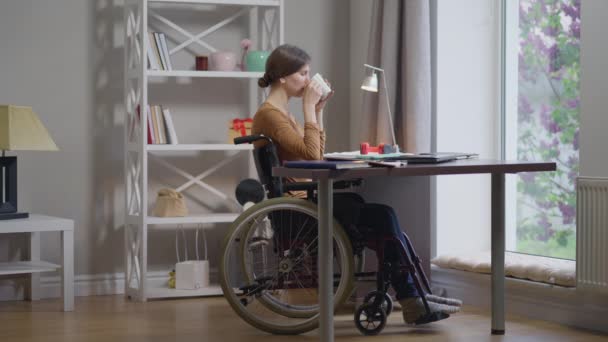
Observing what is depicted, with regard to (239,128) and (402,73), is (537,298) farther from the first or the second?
(239,128)

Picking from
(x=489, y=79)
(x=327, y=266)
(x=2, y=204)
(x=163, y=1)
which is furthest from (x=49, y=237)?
(x=489, y=79)

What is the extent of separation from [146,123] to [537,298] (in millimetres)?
1955

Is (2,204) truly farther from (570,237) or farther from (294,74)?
(570,237)

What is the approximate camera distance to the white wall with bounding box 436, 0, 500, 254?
4.44 meters

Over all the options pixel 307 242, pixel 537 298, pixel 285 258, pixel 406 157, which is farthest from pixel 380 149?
pixel 537 298

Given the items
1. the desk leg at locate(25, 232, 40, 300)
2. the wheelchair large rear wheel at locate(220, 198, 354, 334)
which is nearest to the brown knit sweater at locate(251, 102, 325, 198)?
the wheelchair large rear wheel at locate(220, 198, 354, 334)

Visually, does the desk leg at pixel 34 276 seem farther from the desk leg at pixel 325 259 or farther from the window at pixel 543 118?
the window at pixel 543 118

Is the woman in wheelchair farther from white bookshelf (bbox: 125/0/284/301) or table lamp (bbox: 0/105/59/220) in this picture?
table lamp (bbox: 0/105/59/220)

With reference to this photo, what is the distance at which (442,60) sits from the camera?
443 centimetres

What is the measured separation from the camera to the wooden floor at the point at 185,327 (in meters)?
3.41

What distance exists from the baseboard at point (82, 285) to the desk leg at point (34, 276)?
3cm

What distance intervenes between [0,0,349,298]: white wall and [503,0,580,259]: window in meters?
1.42

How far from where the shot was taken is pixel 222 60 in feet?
14.9

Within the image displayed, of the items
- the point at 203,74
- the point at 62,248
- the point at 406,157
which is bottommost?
the point at 62,248
